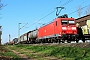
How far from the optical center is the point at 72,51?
13.6 meters

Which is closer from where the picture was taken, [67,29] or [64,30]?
[64,30]

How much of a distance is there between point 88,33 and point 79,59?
A: 58.8ft

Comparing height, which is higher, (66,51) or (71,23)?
(71,23)

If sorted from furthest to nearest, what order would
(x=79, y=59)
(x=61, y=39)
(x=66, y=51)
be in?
(x=61, y=39) → (x=66, y=51) → (x=79, y=59)

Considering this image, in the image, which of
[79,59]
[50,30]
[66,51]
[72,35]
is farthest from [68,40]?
[79,59]

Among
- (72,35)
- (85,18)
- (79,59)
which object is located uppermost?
(85,18)

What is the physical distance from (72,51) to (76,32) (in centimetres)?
1430

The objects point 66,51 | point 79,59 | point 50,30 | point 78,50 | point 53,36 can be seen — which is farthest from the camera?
point 50,30

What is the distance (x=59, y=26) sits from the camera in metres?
27.8

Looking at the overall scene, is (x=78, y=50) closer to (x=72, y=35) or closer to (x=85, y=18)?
(x=72, y=35)

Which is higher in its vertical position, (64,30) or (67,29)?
(67,29)

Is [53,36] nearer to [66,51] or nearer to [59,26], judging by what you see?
[59,26]

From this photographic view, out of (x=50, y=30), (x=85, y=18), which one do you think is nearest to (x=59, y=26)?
(x=50, y=30)

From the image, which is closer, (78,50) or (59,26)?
(78,50)
